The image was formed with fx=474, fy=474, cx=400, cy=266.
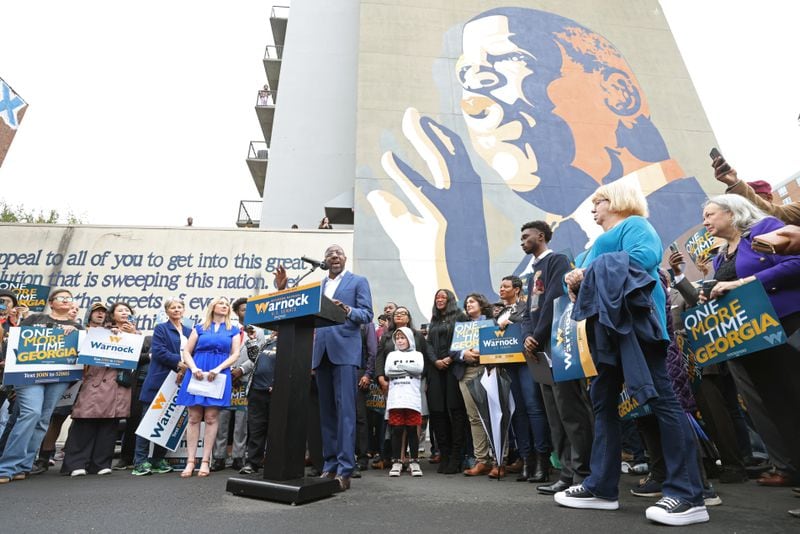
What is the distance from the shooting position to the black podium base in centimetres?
279

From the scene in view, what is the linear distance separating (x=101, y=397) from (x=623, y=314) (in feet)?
15.9

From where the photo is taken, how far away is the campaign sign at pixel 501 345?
4305 mm

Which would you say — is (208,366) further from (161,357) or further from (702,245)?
(702,245)

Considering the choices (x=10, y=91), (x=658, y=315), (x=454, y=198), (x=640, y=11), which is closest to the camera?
(x=658, y=315)

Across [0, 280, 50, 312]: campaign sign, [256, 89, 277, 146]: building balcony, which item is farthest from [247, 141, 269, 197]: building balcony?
[0, 280, 50, 312]: campaign sign

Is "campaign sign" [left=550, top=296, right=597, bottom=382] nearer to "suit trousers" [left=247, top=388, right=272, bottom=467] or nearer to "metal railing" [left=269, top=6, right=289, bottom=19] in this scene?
"suit trousers" [left=247, top=388, right=272, bottom=467]

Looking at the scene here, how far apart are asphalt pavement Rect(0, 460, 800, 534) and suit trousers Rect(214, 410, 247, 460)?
1330 millimetres

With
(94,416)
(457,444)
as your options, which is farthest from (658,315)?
(94,416)

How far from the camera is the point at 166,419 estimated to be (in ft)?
16.0

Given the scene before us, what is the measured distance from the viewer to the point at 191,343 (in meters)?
4.84

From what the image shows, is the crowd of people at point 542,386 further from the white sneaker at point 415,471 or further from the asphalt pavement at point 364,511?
the asphalt pavement at point 364,511

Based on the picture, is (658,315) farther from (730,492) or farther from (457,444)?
(457,444)

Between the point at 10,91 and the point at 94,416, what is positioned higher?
the point at 10,91

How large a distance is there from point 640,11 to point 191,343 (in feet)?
59.3
